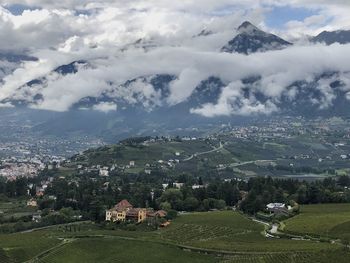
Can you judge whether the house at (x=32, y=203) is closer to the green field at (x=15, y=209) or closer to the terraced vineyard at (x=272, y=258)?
the green field at (x=15, y=209)

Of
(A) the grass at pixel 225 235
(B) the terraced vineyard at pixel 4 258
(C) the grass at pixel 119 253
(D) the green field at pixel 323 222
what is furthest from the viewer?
(D) the green field at pixel 323 222

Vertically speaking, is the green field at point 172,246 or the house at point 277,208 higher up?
the house at point 277,208

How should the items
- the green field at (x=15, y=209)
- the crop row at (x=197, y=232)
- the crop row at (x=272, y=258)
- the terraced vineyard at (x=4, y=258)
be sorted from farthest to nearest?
1. the green field at (x=15, y=209)
2. the crop row at (x=197, y=232)
3. the terraced vineyard at (x=4, y=258)
4. the crop row at (x=272, y=258)

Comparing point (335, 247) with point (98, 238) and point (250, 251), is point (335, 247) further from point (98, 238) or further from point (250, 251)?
point (98, 238)

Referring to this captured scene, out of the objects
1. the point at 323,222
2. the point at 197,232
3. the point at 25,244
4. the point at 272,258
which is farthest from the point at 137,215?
the point at 272,258

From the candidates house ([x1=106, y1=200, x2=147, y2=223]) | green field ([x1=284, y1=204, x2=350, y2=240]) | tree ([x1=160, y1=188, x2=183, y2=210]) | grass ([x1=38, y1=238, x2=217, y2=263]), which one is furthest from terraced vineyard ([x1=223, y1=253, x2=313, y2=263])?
tree ([x1=160, y1=188, x2=183, y2=210])

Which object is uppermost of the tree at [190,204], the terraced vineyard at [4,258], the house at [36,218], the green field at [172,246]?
the tree at [190,204]

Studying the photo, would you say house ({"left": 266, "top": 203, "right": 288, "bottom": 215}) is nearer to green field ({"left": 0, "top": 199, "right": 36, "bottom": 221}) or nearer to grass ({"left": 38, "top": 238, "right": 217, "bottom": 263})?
grass ({"left": 38, "top": 238, "right": 217, "bottom": 263})

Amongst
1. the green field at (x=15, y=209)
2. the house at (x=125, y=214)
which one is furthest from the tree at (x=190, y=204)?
the green field at (x=15, y=209)

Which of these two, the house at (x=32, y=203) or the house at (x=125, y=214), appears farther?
the house at (x=32, y=203)

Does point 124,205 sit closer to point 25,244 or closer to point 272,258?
point 25,244
